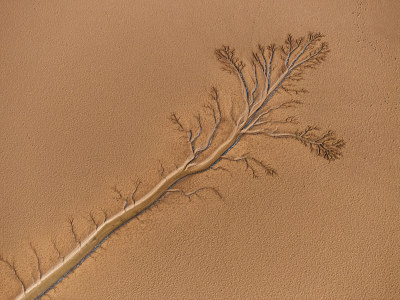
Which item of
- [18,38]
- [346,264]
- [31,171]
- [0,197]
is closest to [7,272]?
[0,197]

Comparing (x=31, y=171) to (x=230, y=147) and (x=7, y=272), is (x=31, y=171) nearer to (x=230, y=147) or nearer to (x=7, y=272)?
(x=7, y=272)

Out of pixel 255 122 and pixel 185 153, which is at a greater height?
pixel 255 122

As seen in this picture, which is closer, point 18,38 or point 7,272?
point 7,272

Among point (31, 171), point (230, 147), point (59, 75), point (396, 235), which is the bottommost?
point (396, 235)
